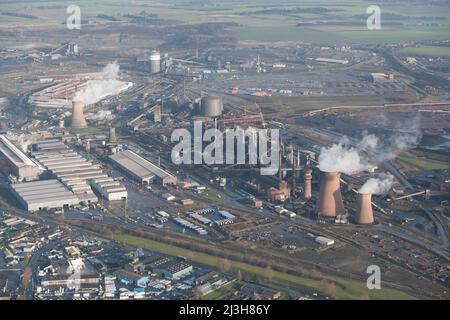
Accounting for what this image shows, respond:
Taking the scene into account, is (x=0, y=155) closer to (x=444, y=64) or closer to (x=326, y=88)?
(x=326, y=88)

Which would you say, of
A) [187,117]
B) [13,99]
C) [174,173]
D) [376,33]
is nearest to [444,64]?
[376,33]

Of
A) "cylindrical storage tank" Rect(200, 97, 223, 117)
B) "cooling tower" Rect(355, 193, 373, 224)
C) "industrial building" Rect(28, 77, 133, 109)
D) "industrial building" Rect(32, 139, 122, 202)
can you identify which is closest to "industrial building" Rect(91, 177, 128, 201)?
"industrial building" Rect(32, 139, 122, 202)

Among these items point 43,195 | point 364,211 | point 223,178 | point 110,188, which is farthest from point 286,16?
point 364,211

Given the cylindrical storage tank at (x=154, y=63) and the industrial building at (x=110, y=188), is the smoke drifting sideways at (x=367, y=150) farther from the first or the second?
the cylindrical storage tank at (x=154, y=63)

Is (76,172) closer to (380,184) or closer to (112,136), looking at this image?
(112,136)

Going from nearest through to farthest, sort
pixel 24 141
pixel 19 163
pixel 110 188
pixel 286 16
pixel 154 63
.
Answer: pixel 110 188, pixel 19 163, pixel 24 141, pixel 154 63, pixel 286 16

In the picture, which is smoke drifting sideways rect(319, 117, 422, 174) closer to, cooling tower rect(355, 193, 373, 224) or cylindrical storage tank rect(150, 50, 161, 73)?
cooling tower rect(355, 193, 373, 224)
